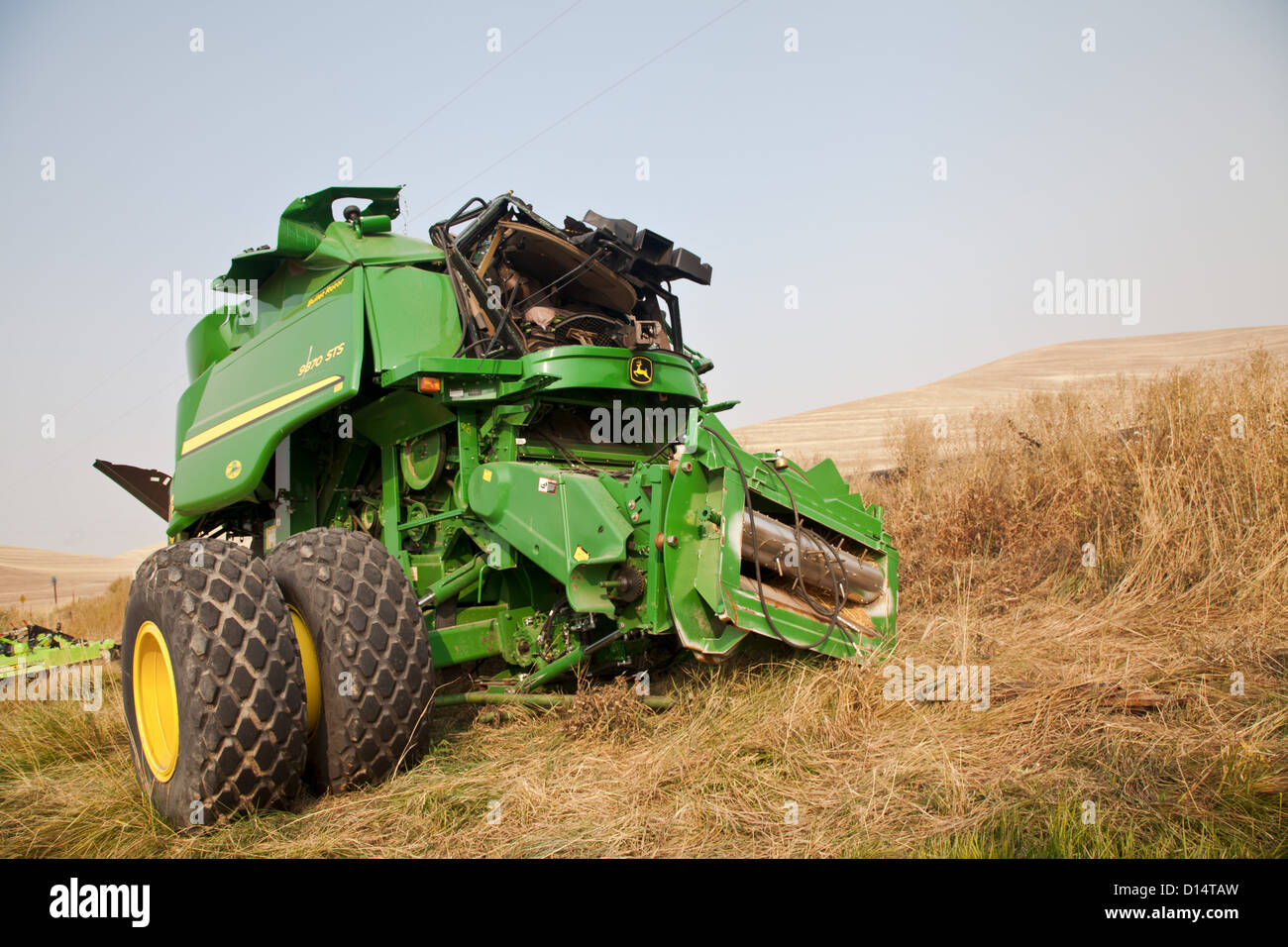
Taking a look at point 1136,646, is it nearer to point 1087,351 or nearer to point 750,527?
point 750,527

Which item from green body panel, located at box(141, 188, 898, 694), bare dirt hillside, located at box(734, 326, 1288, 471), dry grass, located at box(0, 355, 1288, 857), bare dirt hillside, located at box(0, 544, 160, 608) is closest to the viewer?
dry grass, located at box(0, 355, 1288, 857)

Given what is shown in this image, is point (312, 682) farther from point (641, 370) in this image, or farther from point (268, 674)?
point (641, 370)

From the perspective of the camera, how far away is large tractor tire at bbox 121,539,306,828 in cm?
334

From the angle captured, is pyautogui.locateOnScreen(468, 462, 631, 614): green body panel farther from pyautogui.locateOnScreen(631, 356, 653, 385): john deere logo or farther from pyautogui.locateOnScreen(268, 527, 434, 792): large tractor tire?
pyautogui.locateOnScreen(631, 356, 653, 385): john deere logo

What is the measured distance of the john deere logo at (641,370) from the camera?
493cm

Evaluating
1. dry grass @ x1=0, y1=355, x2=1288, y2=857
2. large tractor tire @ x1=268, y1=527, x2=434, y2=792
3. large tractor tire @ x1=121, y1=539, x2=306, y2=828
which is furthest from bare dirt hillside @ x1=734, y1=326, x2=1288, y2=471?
large tractor tire @ x1=121, y1=539, x2=306, y2=828

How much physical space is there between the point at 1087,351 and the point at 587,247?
18.9 meters

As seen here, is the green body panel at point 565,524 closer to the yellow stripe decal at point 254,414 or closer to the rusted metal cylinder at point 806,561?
the rusted metal cylinder at point 806,561

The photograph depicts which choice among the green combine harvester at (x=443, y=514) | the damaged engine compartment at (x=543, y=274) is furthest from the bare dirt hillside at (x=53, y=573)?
the damaged engine compartment at (x=543, y=274)

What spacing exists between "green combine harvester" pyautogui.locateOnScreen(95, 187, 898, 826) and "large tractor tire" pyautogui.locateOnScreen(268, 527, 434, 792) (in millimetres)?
10
